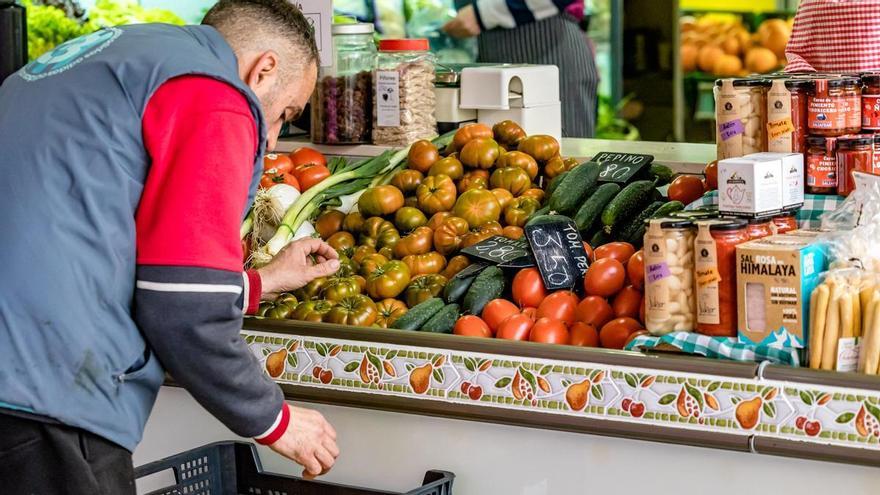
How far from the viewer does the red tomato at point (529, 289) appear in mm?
3242

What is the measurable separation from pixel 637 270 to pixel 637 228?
389mm

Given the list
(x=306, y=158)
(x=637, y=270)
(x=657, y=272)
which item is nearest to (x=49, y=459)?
(x=657, y=272)

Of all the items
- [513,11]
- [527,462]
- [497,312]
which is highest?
[513,11]

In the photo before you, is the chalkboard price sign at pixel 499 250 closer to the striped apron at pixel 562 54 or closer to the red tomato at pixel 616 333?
the red tomato at pixel 616 333

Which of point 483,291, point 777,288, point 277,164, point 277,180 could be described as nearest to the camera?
point 777,288

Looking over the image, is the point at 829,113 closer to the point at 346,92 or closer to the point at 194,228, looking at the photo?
the point at 194,228

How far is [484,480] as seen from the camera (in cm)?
301

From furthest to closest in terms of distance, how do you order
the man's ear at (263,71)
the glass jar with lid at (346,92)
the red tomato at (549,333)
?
the glass jar with lid at (346,92) < the red tomato at (549,333) < the man's ear at (263,71)

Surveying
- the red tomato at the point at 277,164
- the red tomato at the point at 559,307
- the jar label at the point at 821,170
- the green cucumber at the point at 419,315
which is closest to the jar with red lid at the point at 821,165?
the jar label at the point at 821,170

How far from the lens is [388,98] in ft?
14.2

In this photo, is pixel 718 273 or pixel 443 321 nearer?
pixel 718 273

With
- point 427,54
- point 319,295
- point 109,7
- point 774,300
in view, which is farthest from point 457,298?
point 109,7

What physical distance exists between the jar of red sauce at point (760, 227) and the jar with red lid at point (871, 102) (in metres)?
0.39

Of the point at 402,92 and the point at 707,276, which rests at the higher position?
the point at 402,92
